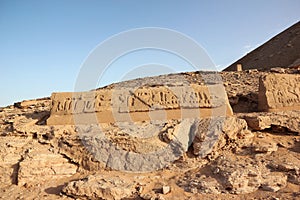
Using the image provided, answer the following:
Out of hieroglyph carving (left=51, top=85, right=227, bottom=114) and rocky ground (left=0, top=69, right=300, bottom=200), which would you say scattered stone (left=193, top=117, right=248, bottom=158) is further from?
hieroglyph carving (left=51, top=85, right=227, bottom=114)

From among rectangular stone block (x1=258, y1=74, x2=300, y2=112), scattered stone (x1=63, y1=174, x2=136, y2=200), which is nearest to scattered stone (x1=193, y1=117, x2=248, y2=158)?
rectangular stone block (x1=258, y1=74, x2=300, y2=112)

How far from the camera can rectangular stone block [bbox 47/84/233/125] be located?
18.8ft

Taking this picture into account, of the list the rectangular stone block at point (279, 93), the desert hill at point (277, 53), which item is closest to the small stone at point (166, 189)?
the rectangular stone block at point (279, 93)

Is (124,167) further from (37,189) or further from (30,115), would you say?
(30,115)

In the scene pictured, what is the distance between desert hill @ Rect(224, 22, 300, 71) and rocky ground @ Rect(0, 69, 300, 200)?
1473 cm

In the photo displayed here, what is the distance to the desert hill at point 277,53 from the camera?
1993 cm

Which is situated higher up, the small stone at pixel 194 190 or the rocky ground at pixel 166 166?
the rocky ground at pixel 166 166

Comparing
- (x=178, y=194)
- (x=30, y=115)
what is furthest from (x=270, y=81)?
(x=30, y=115)

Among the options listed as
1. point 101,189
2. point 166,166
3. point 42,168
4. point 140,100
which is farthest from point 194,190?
point 42,168

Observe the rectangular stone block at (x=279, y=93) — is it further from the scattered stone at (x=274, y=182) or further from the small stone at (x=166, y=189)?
the small stone at (x=166, y=189)

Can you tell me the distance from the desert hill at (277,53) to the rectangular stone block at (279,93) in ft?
42.4

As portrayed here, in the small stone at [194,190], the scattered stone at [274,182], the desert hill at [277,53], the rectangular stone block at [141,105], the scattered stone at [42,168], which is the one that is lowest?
the small stone at [194,190]

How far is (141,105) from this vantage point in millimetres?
5891

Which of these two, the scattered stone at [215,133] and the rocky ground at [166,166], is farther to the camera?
the scattered stone at [215,133]
